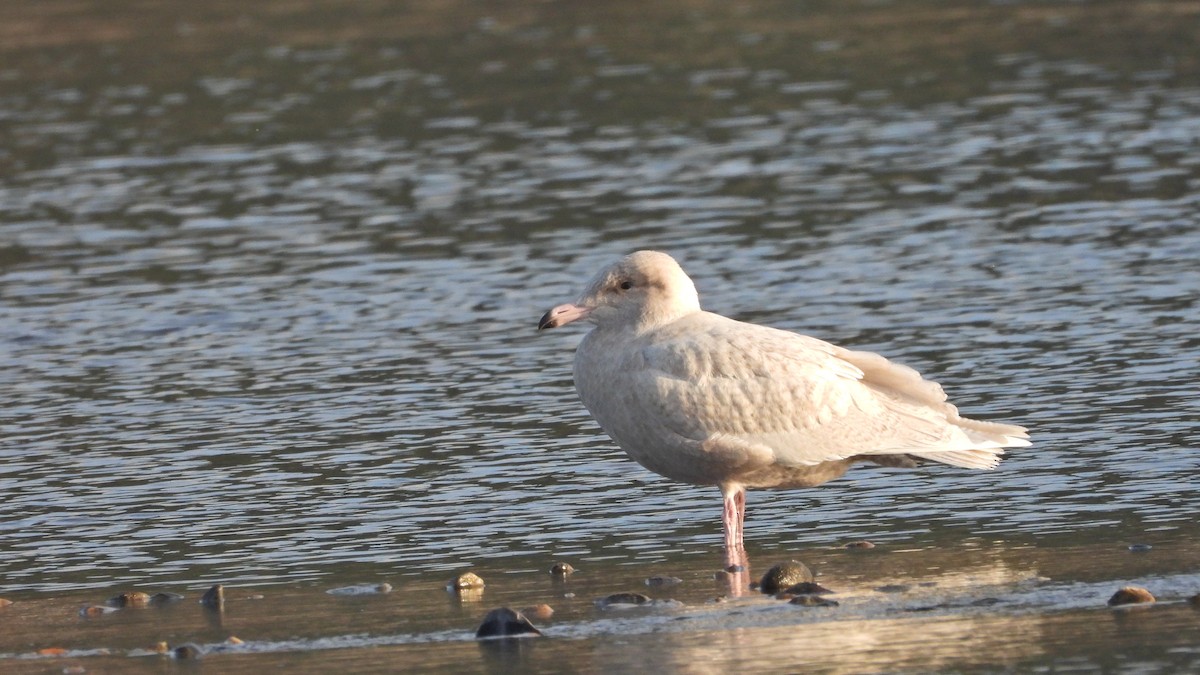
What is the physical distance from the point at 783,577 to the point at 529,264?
9144mm

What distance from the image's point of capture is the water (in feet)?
36.9

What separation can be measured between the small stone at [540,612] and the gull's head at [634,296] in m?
1.85

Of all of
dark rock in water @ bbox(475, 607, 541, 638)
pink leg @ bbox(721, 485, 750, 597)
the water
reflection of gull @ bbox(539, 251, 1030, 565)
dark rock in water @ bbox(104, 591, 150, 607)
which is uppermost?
reflection of gull @ bbox(539, 251, 1030, 565)

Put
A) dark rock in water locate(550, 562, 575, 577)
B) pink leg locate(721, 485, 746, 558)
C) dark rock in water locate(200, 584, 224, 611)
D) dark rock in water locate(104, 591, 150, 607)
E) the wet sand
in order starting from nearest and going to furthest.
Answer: the wet sand
dark rock in water locate(200, 584, 224, 611)
dark rock in water locate(104, 591, 150, 607)
dark rock in water locate(550, 562, 575, 577)
pink leg locate(721, 485, 746, 558)

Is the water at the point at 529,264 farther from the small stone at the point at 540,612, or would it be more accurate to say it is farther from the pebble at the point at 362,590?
the small stone at the point at 540,612

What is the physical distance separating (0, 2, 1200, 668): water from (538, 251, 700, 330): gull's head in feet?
3.38

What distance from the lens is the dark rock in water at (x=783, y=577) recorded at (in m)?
9.69

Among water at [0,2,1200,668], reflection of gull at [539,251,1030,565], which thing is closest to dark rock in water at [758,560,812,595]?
reflection of gull at [539,251,1030,565]

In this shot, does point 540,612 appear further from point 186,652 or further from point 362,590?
point 186,652

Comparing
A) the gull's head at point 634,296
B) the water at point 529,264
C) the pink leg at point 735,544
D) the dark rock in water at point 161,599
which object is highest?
the gull's head at point 634,296

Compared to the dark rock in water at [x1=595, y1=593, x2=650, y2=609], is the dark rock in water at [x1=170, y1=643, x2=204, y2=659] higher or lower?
the dark rock in water at [x1=170, y1=643, x2=204, y2=659]

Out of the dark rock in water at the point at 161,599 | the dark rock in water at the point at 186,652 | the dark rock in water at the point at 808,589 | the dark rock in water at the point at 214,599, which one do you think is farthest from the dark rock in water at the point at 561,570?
the dark rock in water at the point at 186,652

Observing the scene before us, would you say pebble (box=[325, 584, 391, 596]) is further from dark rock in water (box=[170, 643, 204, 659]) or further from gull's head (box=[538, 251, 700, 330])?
gull's head (box=[538, 251, 700, 330])

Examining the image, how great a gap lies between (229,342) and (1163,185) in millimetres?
8410
